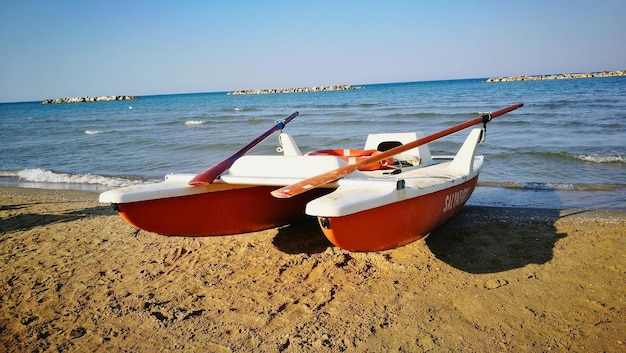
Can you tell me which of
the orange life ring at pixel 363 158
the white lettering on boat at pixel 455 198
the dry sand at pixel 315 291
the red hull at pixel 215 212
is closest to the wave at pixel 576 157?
the dry sand at pixel 315 291

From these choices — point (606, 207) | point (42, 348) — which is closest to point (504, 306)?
point (42, 348)

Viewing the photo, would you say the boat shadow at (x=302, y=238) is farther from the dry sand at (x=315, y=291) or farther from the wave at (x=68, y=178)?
the wave at (x=68, y=178)

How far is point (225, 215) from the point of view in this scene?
455 centimetres

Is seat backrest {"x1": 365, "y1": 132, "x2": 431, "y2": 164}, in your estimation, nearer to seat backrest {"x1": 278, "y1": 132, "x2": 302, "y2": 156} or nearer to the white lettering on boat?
the white lettering on boat

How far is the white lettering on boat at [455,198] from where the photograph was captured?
4.55 metres

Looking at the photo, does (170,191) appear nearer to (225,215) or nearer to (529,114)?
(225,215)

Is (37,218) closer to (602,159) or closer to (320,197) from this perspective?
(320,197)

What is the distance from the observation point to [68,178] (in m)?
9.96

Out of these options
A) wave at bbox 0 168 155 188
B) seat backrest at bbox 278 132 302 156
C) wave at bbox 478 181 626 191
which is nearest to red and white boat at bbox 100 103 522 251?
seat backrest at bbox 278 132 302 156

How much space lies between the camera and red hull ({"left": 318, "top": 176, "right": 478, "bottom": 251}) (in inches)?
130

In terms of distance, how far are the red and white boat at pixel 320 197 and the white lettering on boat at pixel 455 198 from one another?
17 millimetres

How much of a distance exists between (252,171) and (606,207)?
17.0 feet

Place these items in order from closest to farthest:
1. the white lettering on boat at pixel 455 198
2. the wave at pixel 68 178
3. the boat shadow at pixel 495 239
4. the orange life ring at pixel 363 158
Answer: the boat shadow at pixel 495 239
the white lettering on boat at pixel 455 198
the orange life ring at pixel 363 158
the wave at pixel 68 178

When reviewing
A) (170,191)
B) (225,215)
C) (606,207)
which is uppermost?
(170,191)
